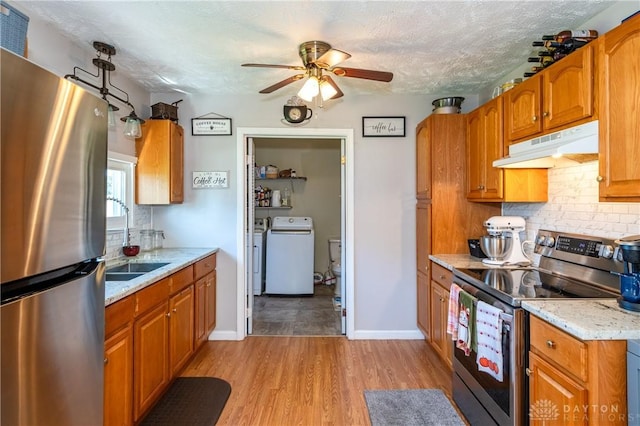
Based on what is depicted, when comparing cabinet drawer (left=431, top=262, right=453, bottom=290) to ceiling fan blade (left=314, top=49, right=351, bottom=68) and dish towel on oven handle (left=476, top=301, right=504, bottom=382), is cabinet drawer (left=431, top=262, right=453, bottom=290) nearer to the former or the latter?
dish towel on oven handle (left=476, top=301, right=504, bottom=382)

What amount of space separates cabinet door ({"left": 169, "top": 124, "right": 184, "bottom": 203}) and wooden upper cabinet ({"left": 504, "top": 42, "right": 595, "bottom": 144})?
2675 millimetres

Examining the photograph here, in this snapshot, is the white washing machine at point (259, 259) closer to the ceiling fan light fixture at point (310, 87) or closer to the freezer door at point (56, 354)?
the ceiling fan light fixture at point (310, 87)

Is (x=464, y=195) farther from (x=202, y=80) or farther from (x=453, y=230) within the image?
(x=202, y=80)

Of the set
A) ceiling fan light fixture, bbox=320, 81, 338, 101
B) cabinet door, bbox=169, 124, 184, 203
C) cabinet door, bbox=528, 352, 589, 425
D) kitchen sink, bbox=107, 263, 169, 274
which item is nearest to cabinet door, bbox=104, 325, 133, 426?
kitchen sink, bbox=107, 263, 169, 274

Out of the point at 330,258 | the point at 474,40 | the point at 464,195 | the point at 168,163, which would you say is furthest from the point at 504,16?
the point at 330,258

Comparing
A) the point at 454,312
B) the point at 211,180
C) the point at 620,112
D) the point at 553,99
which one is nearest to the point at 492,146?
the point at 553,99

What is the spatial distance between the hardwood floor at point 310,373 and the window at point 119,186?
1.34 m

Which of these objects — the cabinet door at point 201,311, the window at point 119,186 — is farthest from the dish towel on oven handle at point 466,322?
the window at point 119,186

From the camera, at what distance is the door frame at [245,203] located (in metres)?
3.24

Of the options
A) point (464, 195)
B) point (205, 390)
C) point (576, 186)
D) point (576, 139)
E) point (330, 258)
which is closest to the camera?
point (576, 139)

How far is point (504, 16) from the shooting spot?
1.88 meters

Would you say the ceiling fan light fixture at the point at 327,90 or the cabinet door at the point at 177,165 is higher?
the ceiling fan light fixture at the point at 327,90

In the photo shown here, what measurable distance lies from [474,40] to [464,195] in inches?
47.6

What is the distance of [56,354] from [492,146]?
2.65 meters
